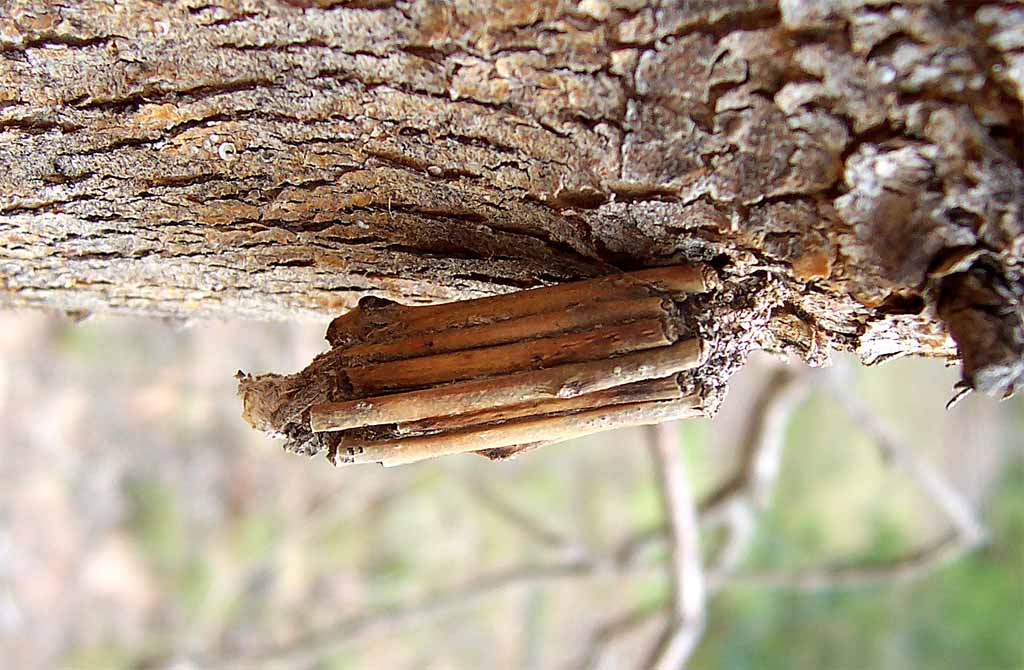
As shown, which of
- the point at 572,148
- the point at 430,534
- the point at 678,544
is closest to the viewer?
the point at 572,148

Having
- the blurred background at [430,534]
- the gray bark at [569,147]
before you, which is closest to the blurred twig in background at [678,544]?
the blurred background at [430,534]

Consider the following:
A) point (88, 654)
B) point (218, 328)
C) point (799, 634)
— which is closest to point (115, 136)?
point (218, 328)

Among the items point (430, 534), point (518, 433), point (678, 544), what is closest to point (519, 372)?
point (518, 433)

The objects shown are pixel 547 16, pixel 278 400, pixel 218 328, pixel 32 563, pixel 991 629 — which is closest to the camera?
pixel 547 16

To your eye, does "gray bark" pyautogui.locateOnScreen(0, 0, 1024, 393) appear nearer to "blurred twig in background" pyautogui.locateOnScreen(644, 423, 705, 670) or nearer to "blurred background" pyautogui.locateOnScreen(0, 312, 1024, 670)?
"blurred background" pyautogui.locateOnScreen(0, 312, 1024, 670)

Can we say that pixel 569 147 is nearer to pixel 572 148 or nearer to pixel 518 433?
pixel 572 148

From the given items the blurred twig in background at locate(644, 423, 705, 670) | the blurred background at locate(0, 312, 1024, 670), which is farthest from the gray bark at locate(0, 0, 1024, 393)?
the blurred twig in background at locate(644, 423, 705, 670)

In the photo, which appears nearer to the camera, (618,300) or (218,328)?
(618,300)

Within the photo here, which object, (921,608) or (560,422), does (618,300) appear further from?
(921,608)
